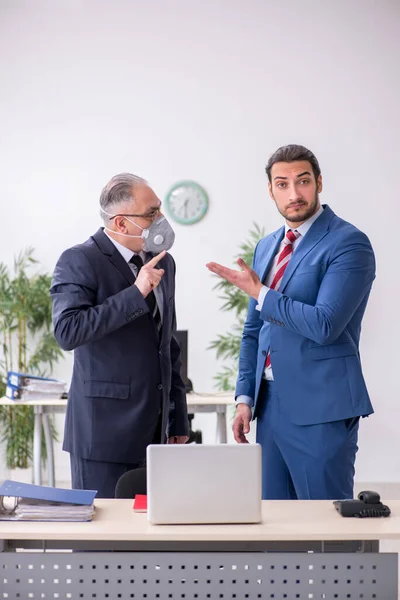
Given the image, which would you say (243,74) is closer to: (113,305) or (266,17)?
(266,17)

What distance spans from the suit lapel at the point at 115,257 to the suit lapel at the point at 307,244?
0.56 meters

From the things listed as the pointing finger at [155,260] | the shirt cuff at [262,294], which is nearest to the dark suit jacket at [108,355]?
the pointing finger at [155,260]

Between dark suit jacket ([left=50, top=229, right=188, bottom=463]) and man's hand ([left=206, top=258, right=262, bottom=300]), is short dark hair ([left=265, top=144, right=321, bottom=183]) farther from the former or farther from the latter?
dark suit jacket ([left=50, top=229, right=188, bottom=463])

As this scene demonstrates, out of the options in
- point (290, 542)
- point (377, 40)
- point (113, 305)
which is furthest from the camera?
point (377, 40)

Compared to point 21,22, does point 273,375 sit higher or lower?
lower

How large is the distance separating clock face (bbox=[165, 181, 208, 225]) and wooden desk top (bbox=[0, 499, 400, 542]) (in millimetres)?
5254

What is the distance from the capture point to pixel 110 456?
291 cm

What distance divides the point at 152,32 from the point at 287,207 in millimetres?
4881

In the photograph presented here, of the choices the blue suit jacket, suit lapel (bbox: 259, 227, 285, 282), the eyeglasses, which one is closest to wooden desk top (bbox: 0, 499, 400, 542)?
the blue suit jacket

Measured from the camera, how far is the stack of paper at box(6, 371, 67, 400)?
19.8ft

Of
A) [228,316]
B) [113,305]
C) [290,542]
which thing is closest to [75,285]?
[113,305]

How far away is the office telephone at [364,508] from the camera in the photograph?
2.30 metres

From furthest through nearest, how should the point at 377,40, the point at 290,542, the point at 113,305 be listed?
the point at 377,40, the point at 113,305, the point at 290,542

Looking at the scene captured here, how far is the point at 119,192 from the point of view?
311 centimetres
